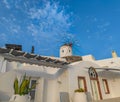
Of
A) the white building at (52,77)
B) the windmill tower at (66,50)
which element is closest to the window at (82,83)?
the white building at (52,77)

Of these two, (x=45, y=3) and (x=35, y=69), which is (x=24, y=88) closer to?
(x=35, y=69)

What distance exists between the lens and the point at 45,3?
14.9 m

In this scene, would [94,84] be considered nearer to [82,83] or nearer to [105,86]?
[82,83]

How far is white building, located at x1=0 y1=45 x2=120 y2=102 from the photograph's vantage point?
8.38 meters

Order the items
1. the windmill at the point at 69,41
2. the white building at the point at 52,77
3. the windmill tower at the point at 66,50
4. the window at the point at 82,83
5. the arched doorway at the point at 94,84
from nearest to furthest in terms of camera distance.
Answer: the white building at the point at 52,77, the window at the point at 82,83, the arched doorway at the point at 94,84, the windmill at the point at 69,41, the windmill tower at the point at 66,50

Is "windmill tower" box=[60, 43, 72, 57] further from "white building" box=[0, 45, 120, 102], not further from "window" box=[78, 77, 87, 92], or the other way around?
"window" box=[78, 77, 87, 92]

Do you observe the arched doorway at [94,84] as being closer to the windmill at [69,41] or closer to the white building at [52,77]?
the white building at [52,77]

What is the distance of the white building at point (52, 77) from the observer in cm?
838

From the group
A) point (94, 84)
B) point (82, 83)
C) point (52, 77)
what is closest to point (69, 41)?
point (94, 84)

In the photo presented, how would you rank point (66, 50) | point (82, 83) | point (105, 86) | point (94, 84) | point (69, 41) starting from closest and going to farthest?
point (82, 83)
point (94, 84)
point (105, 86)
point (69, 41)
point (66, 50)

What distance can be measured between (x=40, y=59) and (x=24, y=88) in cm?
338

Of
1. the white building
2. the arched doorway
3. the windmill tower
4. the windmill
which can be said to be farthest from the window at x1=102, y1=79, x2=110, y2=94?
the windmill tower

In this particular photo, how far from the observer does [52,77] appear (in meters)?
11.3

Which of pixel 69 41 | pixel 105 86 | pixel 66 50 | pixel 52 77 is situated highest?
pixel 69 41
